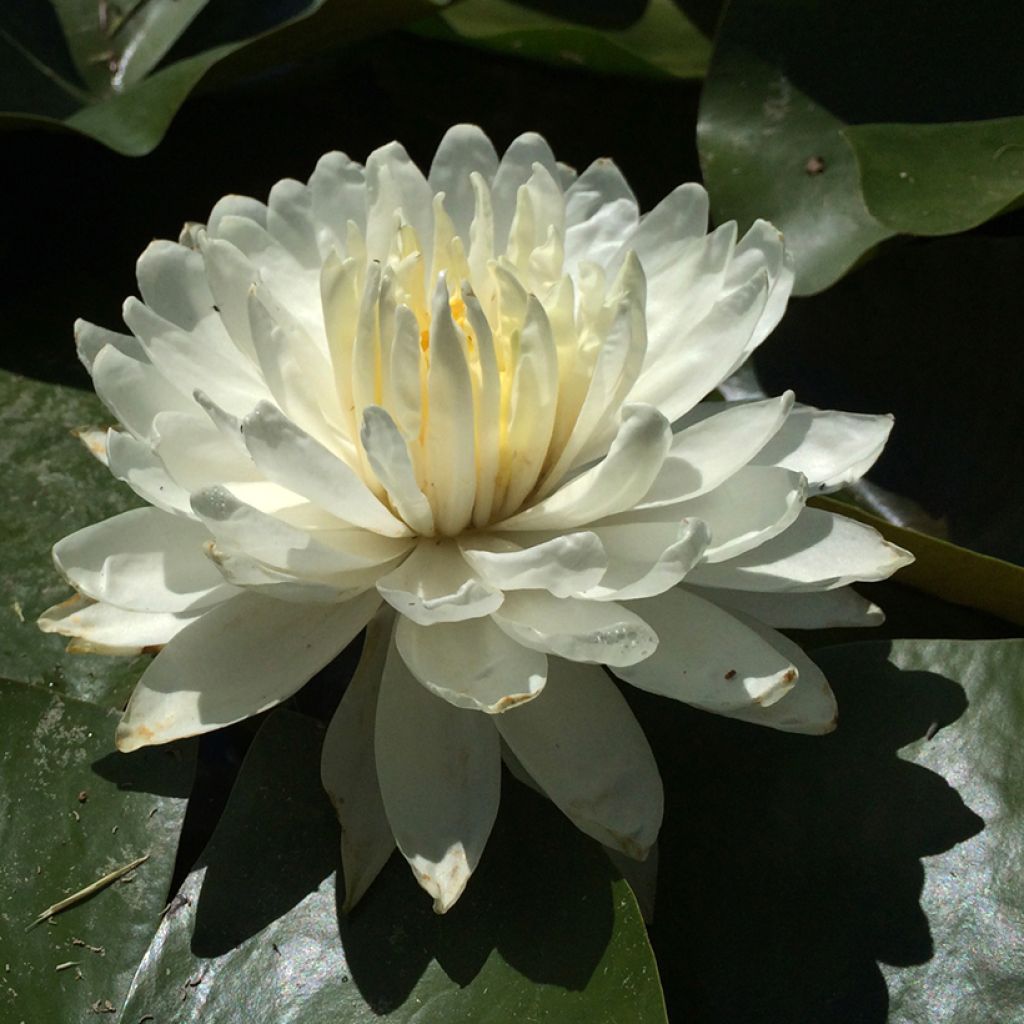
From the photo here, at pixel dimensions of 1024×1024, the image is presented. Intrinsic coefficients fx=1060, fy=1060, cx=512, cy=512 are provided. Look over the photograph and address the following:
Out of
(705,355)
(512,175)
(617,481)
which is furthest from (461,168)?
(617,481)

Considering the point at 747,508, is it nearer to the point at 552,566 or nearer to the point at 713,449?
the point at 713,449

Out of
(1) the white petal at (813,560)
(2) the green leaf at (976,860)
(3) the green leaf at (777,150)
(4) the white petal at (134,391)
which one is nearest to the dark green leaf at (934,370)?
(3) the green leaf at (777,150)

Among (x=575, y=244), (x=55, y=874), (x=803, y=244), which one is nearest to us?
(x=55, y=874)

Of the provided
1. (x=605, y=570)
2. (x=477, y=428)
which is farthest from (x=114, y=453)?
(x=605, y=570)

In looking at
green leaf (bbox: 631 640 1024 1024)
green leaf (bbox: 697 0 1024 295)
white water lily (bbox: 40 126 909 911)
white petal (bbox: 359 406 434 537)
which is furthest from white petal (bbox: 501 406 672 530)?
green leaf (bbox: 697 0 1024 295)

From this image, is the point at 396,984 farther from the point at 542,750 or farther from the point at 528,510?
the point at 528,510

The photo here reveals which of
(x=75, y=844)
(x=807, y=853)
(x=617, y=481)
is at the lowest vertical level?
(x=75, y=844)

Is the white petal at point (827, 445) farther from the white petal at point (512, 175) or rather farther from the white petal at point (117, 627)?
the white petal at point (117, 627)
